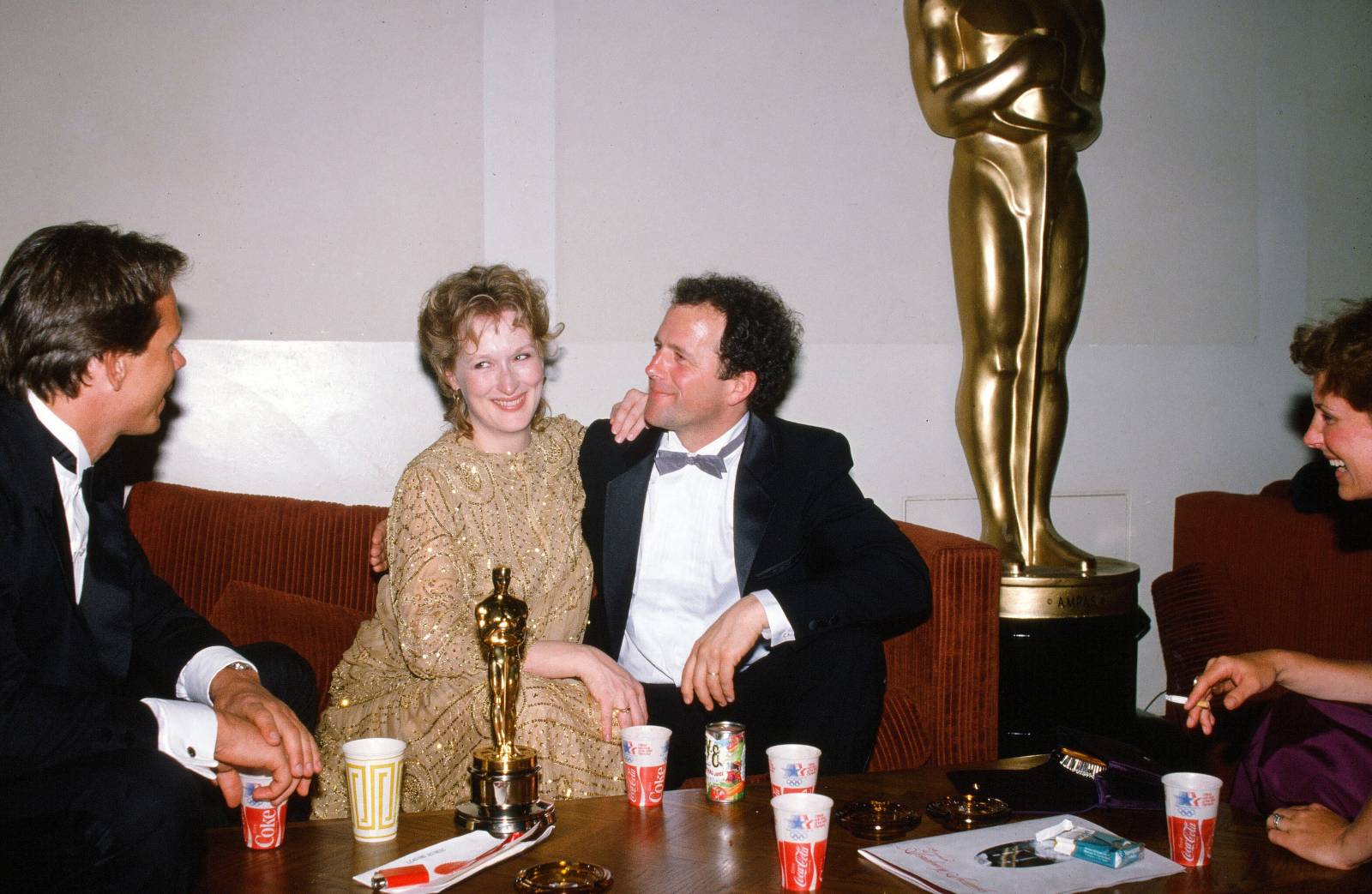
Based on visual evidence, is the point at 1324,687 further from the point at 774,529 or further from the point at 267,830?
the point at 267,830

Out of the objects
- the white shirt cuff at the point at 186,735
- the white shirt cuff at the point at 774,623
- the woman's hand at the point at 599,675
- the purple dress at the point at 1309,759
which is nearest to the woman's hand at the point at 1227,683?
the purple dress at the point at 1309,759

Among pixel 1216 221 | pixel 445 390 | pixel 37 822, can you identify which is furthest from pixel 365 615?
pixel 1216 221

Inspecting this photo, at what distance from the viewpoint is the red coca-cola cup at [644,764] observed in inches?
60.7

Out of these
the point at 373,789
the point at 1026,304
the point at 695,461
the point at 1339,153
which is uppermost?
the point at 1339,153

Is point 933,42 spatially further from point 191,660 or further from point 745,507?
point 191,660

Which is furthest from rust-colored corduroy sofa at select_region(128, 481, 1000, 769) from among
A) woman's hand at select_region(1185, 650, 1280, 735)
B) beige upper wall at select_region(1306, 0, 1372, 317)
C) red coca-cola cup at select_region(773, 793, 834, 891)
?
beige upper wall at select_region(1306, 0, 1372, 317)

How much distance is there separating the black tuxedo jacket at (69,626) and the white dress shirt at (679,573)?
852mm

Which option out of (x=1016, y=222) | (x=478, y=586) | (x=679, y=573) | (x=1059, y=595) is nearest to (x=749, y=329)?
(x=679, y=573)

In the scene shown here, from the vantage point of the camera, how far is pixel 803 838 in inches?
50.5

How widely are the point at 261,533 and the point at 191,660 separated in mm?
872

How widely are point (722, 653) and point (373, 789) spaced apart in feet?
2.48

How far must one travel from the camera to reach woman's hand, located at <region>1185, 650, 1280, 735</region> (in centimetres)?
175

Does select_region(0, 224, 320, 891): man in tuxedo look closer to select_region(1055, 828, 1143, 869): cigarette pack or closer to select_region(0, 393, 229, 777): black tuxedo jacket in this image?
select_region(0, 393, 229, 777): black tuxedo jacket

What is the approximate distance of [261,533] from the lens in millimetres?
2631
